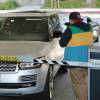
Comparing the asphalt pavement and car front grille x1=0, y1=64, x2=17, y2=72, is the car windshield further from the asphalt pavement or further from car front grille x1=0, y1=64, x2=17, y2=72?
car front grille x1=0, y1=64, x2=17, y2=72

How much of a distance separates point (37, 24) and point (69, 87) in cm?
184

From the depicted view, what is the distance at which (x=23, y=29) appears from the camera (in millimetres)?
9172

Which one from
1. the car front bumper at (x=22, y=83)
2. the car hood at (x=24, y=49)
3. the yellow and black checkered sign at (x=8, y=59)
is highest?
the car hood at (x=24, y=49)

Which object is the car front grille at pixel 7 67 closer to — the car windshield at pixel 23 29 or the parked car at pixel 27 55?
the parked car at pixel 27 55

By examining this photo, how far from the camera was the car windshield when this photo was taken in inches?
355

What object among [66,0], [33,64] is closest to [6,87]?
[33,64]

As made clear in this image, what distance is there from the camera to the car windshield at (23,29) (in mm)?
9016

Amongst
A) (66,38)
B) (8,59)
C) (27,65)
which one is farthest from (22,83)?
(66,38)

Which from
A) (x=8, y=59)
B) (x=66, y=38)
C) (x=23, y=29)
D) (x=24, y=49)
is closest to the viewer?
(x=66, y=38)

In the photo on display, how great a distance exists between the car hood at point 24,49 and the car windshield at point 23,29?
1.32ft

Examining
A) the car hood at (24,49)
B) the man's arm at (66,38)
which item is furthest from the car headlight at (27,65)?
the man's arm at (66,38)

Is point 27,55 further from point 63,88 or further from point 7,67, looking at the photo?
point 63,88

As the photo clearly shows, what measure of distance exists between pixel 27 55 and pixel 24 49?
1.62 feet

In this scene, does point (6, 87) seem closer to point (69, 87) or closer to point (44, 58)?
point (44, 58)
